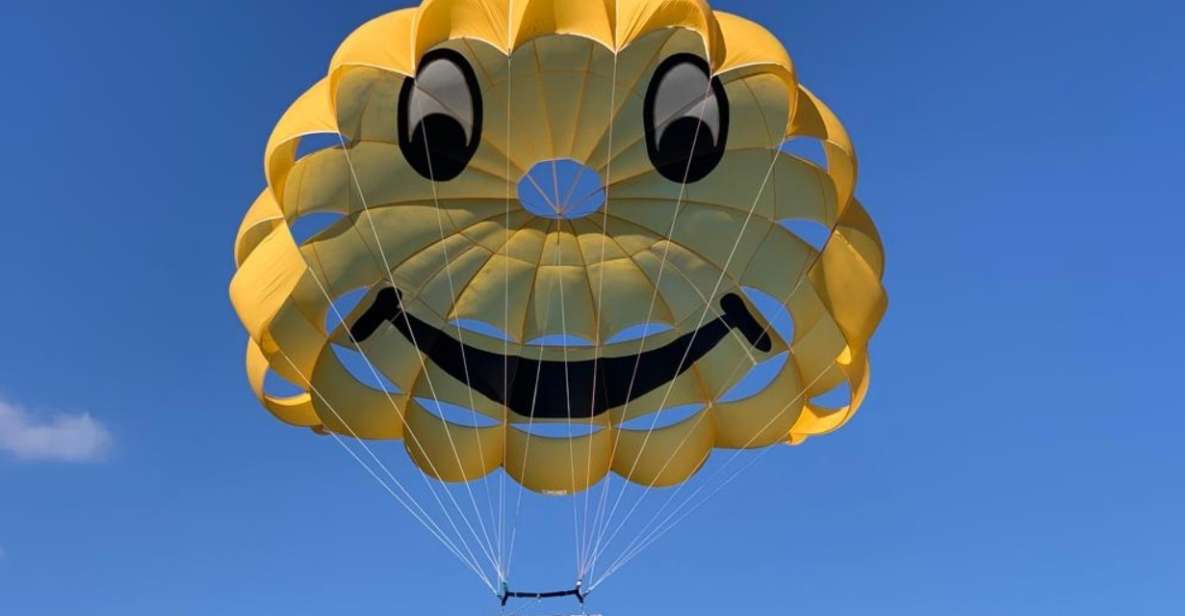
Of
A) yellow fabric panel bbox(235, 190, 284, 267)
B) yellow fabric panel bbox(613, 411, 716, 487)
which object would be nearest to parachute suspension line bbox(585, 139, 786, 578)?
yellow fabric panel bbox(613, 411, 716, 487)

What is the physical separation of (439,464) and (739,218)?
4333mm

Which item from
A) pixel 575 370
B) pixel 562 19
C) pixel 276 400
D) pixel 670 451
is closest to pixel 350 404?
pixel 276 400

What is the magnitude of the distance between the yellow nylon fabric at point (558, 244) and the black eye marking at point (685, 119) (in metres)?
0.12

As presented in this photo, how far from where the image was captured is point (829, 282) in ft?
40.2

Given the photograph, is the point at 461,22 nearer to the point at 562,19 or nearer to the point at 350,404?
the point at 562,19

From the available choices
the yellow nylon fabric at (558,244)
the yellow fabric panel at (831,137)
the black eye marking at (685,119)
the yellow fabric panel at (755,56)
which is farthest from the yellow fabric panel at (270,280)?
the yellow fabric panel at (831,137)

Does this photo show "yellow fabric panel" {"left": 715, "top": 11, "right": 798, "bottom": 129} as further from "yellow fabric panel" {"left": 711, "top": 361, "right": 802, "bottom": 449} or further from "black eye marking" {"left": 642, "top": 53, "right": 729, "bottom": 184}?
"yellow fabric panel" {"left": 711, "top": 361, "right": 802, "bottom": 449}

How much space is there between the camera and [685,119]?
37.9ft

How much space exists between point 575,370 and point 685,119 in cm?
335

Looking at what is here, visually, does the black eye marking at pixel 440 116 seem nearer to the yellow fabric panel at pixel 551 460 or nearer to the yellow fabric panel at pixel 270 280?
the yellow fabric panel at pixel 270 280

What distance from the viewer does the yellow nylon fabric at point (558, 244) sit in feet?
36.2

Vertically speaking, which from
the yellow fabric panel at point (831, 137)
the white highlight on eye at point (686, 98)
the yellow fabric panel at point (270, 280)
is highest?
the white highlight on eye at point (686, 98)

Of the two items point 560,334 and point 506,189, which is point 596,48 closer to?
point 506,189

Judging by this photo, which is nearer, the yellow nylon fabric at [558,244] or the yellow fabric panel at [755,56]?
the yellow fabric panel at [755,56]
